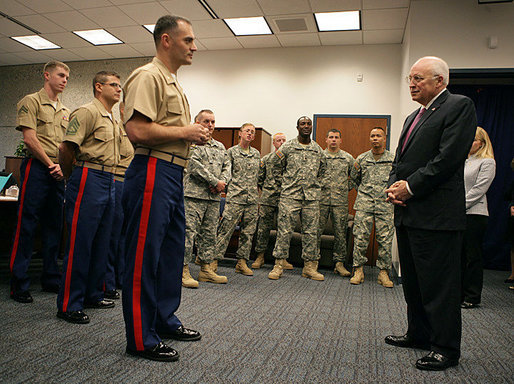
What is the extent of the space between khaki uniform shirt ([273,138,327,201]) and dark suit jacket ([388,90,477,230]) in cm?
216

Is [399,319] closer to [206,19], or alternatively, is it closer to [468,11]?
[468,11]

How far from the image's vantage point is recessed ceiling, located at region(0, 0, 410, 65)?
5.08m

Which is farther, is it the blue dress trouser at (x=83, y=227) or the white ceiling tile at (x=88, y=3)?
the white ceiling tile at (x=88, y=3)

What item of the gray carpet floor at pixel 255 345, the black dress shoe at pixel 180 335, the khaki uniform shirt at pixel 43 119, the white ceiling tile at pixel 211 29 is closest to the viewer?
A: the gray carpet floor at pixel 255 345

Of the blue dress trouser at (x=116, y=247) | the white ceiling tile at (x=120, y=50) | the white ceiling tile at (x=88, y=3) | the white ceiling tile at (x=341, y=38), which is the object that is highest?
the white ceiling tile at (x=341, y=38)

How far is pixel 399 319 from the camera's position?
2.72 meters

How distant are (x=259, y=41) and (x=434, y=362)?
220 inches

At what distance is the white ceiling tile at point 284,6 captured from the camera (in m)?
Answer: 4.98

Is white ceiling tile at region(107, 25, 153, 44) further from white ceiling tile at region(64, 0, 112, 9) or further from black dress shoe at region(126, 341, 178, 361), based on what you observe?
black dress shoe at region(126, 341, 178, 361)

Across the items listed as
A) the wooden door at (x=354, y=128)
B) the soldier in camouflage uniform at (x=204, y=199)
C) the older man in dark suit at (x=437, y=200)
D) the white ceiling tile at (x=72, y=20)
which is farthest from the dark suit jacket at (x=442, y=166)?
the white ceiling tile at (x=72, y=20)

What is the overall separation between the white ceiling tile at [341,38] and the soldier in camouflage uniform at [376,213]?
7.78ft

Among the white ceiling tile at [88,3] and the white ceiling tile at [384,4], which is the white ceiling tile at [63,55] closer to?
the white ceiling tile at [88,3]

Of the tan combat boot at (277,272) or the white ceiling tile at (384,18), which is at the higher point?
the white ceiling tile at (384,18)

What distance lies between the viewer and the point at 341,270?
4.45m
